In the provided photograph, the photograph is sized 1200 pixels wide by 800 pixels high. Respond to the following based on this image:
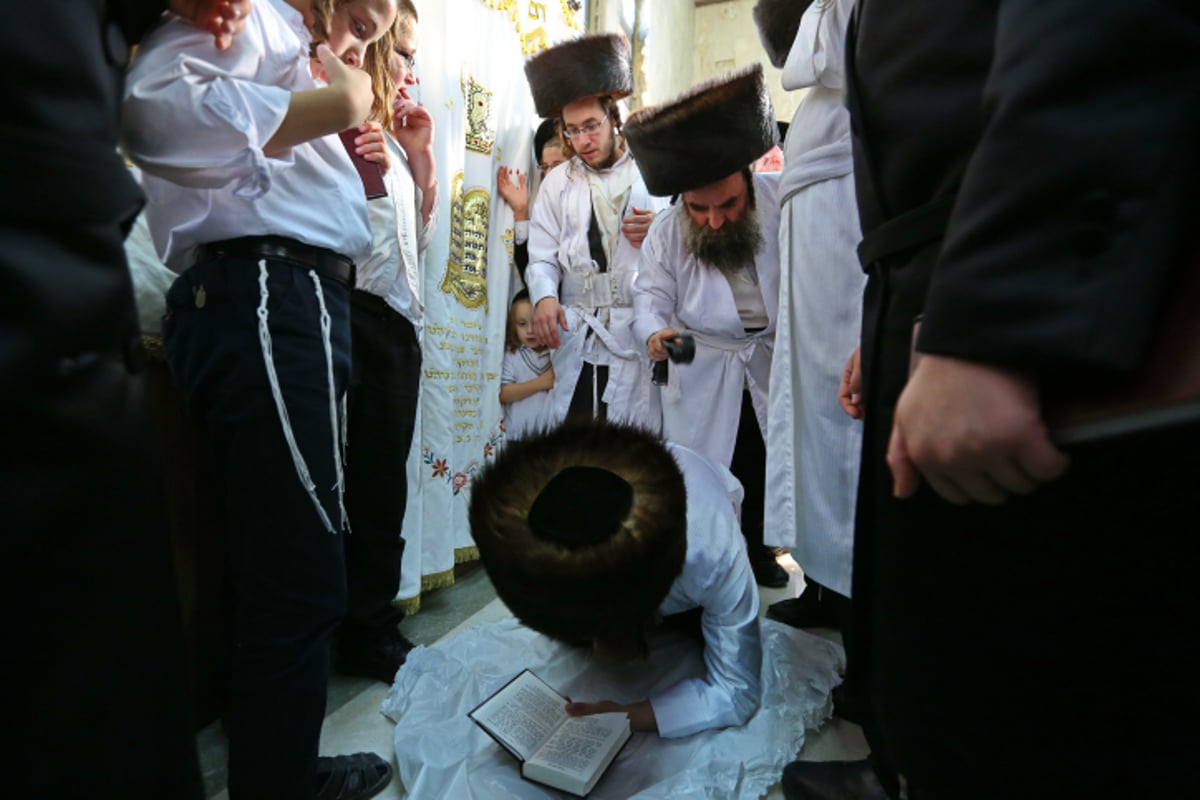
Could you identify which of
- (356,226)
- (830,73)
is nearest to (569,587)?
(356,226)

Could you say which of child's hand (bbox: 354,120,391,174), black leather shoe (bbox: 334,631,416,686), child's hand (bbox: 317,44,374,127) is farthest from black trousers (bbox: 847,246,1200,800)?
black leather shoe (bbox: 334,631,416,686)

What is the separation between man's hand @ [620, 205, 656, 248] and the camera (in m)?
2.43

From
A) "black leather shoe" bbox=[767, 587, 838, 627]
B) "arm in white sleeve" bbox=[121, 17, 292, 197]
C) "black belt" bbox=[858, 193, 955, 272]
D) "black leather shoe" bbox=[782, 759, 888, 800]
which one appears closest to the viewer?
"black belt" bbox=[858, 193, 955, 272]

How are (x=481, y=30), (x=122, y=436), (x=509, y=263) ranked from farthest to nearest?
(x=509, y=263)
(x=481, y=30)
(x=122, y=436)

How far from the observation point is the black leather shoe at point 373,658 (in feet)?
5.01

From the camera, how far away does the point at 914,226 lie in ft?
1.63

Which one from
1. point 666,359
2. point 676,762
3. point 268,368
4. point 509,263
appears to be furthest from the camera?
point 509,263

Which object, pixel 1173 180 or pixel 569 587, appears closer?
pixel 1173 180

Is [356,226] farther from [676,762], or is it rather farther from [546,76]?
[546,76]

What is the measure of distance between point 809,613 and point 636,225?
148 cm

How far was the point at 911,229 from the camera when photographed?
0.50 metres

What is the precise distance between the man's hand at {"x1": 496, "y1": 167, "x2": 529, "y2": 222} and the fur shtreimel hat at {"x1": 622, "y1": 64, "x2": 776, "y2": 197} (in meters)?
0.72

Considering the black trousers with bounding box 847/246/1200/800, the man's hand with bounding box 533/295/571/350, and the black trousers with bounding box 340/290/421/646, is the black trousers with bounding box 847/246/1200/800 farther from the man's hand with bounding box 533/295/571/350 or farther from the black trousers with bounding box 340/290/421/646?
the man's hand with bounding box 533/295/571/350

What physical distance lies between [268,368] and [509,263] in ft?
5.35
